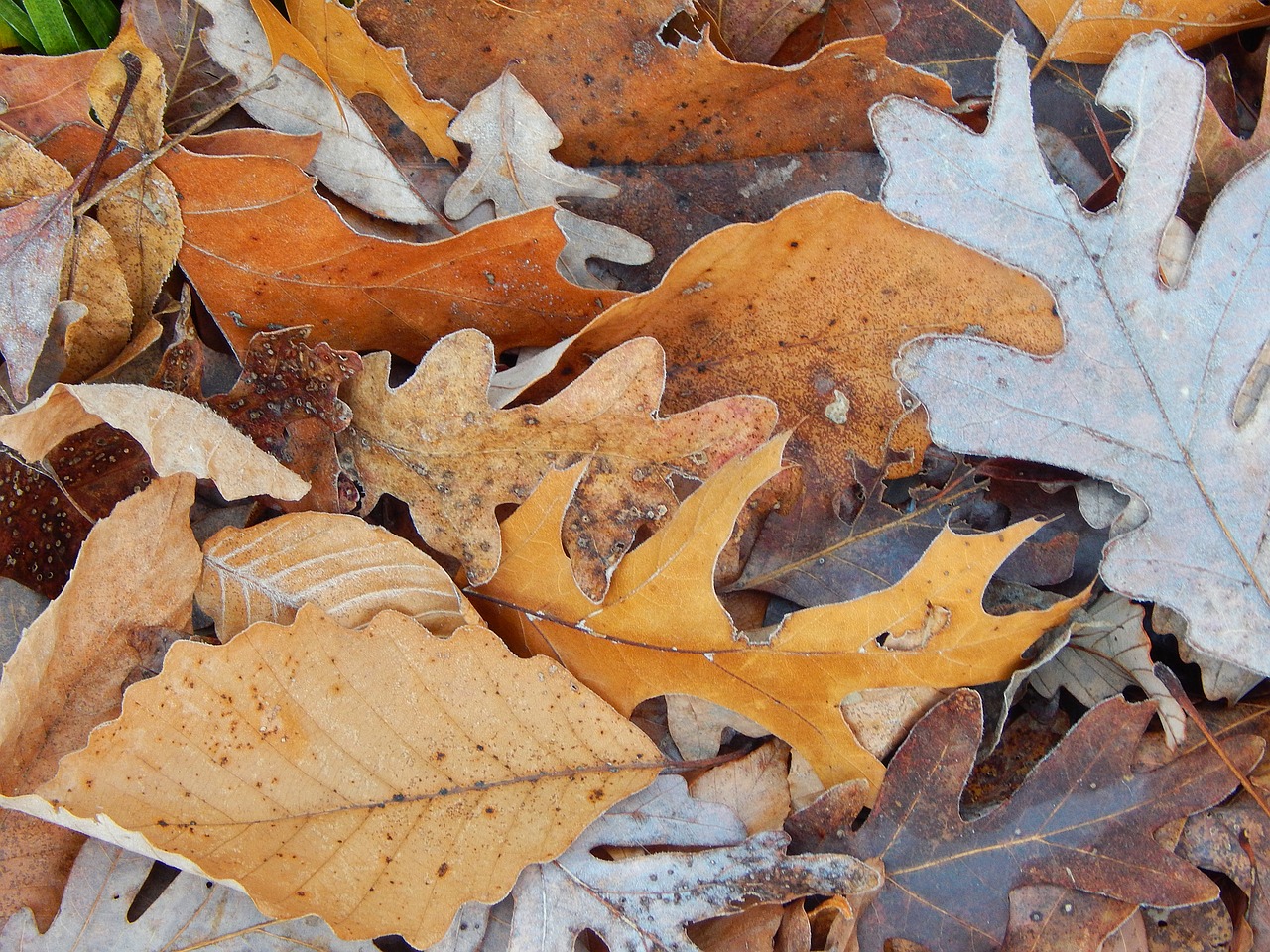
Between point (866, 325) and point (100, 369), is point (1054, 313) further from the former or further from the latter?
point (100, 369)

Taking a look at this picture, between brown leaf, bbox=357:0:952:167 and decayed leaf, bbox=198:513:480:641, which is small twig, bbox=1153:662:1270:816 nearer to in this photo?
brown leaf, bbox=357:0:952:167

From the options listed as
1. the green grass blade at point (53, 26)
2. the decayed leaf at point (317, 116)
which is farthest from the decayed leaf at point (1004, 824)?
the green grass blade at point (53, 26)

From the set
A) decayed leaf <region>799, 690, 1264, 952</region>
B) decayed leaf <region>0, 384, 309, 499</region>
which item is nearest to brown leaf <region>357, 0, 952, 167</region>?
decayed leaf <region>0, 384, 309, 499</region>

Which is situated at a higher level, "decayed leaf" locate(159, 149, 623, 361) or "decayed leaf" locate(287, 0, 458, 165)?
"decayed leaf" locate(287, 0, 458, 165)

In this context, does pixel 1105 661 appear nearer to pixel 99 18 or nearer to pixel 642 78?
pixel 642 78

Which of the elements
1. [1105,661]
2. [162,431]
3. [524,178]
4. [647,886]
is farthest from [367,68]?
[1105,661]

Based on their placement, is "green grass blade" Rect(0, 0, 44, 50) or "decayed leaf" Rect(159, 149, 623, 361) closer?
"decayed leaf" Rect(159, 149, 623, 361)
